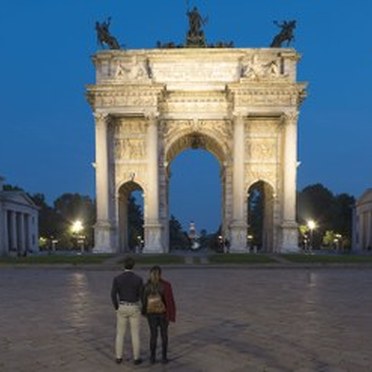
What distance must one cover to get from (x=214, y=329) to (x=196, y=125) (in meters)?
36.4

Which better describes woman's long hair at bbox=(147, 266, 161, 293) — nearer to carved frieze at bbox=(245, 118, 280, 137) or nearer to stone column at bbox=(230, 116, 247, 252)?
stone column at bbox=(230, 116, 247, 252)

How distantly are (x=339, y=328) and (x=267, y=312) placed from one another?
2438mm

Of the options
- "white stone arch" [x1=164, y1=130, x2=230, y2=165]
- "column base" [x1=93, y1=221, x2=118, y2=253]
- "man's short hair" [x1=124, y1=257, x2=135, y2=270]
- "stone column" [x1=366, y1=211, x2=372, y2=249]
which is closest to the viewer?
"man's short hair" [x1=124, y1=257, x2=135, y2=270]

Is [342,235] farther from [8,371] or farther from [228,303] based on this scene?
[8,371]

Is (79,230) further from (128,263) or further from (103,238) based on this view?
(128,263)

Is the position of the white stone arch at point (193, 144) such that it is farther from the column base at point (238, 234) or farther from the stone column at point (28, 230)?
the stone column at point (28, 230)

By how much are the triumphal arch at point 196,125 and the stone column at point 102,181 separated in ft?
0.30

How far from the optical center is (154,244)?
43.8 meters

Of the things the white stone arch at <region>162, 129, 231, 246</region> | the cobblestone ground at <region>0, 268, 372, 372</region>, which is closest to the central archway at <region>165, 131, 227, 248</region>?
the white stone arch at <region>162, 129, 231, 246</region>

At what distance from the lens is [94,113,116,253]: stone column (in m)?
44.2

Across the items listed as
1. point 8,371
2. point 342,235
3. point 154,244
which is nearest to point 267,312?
point 8,371

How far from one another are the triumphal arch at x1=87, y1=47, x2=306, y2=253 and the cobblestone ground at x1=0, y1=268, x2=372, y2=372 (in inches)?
1007

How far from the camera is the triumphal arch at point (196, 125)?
44125mm

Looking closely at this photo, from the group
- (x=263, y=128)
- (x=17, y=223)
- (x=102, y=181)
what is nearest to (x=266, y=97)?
(x=263, y=128)
